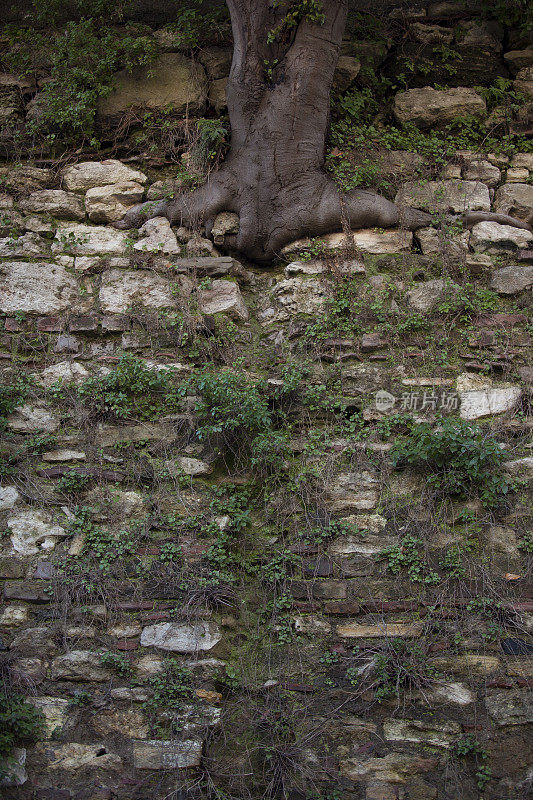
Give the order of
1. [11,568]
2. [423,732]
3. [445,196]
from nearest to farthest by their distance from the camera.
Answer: [423,732] → [11,568] → [445,196]

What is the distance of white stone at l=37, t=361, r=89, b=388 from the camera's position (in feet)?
13.1

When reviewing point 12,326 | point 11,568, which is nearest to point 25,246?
point 12,326

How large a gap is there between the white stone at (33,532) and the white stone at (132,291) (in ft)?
4.47

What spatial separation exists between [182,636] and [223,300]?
2039mm

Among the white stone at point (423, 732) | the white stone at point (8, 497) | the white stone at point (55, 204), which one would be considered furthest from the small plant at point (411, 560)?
the white stone at point (55, 204)

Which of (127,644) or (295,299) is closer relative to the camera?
(127,644)

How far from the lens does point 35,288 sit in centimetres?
427

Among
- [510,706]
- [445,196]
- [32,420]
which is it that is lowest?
[510,706]

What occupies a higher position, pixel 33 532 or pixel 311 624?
pixel 33 532

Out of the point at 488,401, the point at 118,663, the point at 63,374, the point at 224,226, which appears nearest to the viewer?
the point at 118,663

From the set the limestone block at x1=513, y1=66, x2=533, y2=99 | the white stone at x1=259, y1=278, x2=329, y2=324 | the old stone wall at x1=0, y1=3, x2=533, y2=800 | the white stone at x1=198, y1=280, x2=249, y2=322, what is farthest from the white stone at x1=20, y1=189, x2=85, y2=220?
the limestone block at x1=513, y1=66, x2=533, y2=99

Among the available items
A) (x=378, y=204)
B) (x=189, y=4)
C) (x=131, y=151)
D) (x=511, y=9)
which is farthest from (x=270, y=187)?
(x=511, y=9)

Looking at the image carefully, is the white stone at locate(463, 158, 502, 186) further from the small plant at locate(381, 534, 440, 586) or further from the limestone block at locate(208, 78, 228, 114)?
the small plant at locate(381, 534, 440, 586)

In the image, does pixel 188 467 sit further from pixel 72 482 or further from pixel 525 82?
pixel 525 82
